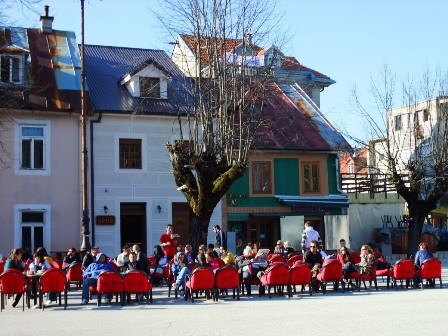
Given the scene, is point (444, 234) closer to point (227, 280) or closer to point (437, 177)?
point (437, 177)

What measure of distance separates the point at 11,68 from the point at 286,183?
45.0 feet

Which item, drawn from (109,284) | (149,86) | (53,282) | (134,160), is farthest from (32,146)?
(109,284)

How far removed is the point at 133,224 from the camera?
32.7m

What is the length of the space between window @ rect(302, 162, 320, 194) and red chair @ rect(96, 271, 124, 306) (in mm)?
19152

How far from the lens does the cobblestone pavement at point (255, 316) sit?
45.5 ft

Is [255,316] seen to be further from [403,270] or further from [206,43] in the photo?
[206,43]

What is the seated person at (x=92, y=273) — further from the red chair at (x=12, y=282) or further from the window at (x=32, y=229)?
the window at (x=32, y=229)

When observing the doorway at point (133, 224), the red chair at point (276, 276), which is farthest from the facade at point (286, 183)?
the red chair at point (276, 276)

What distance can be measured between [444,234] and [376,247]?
884cm

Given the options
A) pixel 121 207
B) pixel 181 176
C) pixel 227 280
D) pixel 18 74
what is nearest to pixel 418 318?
pixel 227 280

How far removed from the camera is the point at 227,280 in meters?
20.1

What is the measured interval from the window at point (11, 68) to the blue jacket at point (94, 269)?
11.0m

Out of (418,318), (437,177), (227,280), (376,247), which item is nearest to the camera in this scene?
(418,318)

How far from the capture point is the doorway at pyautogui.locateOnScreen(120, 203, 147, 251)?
32.4 meters
